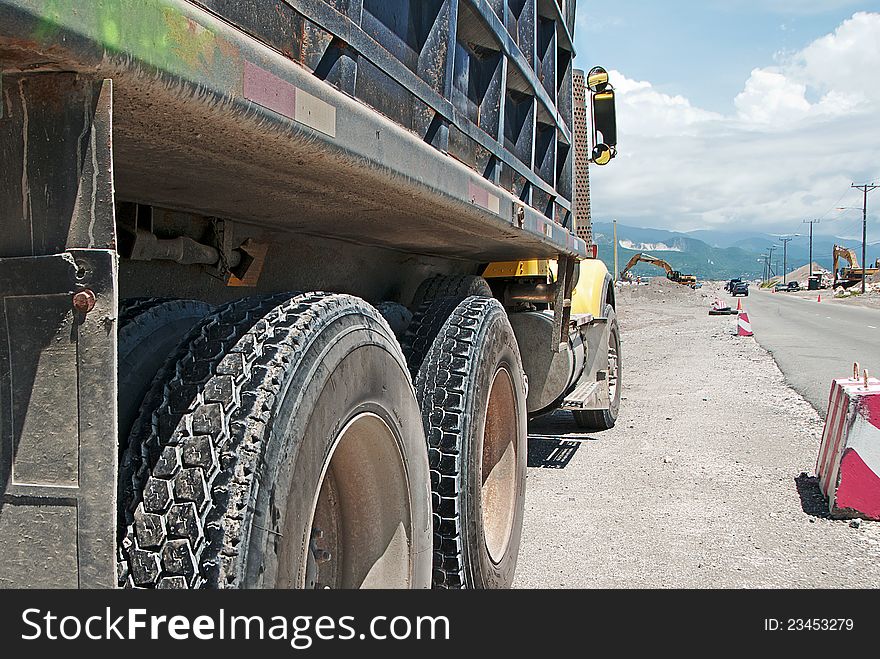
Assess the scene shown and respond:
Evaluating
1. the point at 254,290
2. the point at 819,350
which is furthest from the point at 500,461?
the point at 819,350

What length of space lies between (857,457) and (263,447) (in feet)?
14.6

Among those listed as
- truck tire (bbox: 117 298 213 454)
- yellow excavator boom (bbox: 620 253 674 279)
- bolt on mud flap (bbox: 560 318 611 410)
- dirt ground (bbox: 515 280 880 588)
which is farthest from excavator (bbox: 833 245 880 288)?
truck tire (bbox: 117 298 213 454)

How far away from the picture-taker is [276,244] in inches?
110

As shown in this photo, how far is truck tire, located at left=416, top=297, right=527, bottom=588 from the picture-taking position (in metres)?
2.89

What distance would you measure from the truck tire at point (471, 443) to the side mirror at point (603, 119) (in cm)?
286

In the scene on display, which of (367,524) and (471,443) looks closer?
(367,524)

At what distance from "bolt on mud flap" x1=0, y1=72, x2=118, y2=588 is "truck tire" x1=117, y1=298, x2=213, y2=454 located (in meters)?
0.38

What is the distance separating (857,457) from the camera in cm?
487

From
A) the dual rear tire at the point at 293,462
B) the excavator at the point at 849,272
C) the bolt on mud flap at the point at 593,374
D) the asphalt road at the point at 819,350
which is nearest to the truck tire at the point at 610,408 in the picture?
the bolt on mud flap at the point at 593,374

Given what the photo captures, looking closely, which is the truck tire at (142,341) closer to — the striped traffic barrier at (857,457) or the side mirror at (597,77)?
the striped traffic barrier at (857,457)

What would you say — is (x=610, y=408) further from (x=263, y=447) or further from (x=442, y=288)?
(x=263, y=447)

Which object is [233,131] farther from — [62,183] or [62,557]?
[62,557]

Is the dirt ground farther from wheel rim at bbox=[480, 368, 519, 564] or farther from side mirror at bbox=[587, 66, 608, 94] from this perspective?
side mirror at bbox=[587, 66, 608, 94]

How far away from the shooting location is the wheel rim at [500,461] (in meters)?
3.75
